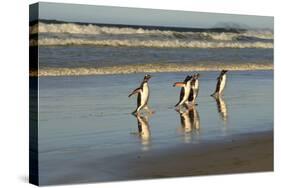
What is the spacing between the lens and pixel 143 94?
11484mm

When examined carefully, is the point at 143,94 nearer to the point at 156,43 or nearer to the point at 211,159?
the point at 156,43

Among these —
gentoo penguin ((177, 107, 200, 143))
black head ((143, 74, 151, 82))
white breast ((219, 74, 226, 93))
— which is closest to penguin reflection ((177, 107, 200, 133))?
gentoo penguin ((177, 107, 200, 143))

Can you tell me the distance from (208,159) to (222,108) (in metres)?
0.87

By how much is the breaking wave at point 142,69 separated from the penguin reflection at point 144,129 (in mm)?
668

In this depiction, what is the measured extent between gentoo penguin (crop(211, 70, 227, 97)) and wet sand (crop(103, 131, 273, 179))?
0.70m

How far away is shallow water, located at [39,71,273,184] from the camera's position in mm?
10688

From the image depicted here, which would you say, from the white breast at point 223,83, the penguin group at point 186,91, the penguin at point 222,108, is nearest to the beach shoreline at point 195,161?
the penguin at point 222,108

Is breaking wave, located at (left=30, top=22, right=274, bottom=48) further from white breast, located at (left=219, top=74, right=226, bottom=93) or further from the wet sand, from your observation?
the wet sand

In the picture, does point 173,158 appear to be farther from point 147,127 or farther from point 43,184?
point 43,184

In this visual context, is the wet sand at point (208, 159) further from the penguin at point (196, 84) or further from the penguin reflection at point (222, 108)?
the penguin at point (196, 84)

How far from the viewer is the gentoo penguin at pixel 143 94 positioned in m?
11.4

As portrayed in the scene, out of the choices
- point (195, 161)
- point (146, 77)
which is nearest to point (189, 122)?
point (195, 161)

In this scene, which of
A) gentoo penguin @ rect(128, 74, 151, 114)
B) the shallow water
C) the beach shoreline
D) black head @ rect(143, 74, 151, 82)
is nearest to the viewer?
the shallow water

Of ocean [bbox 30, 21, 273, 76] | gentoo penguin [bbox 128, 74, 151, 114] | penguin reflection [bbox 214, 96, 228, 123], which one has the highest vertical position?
ocean [bbox 30, 21, 273, 76]
